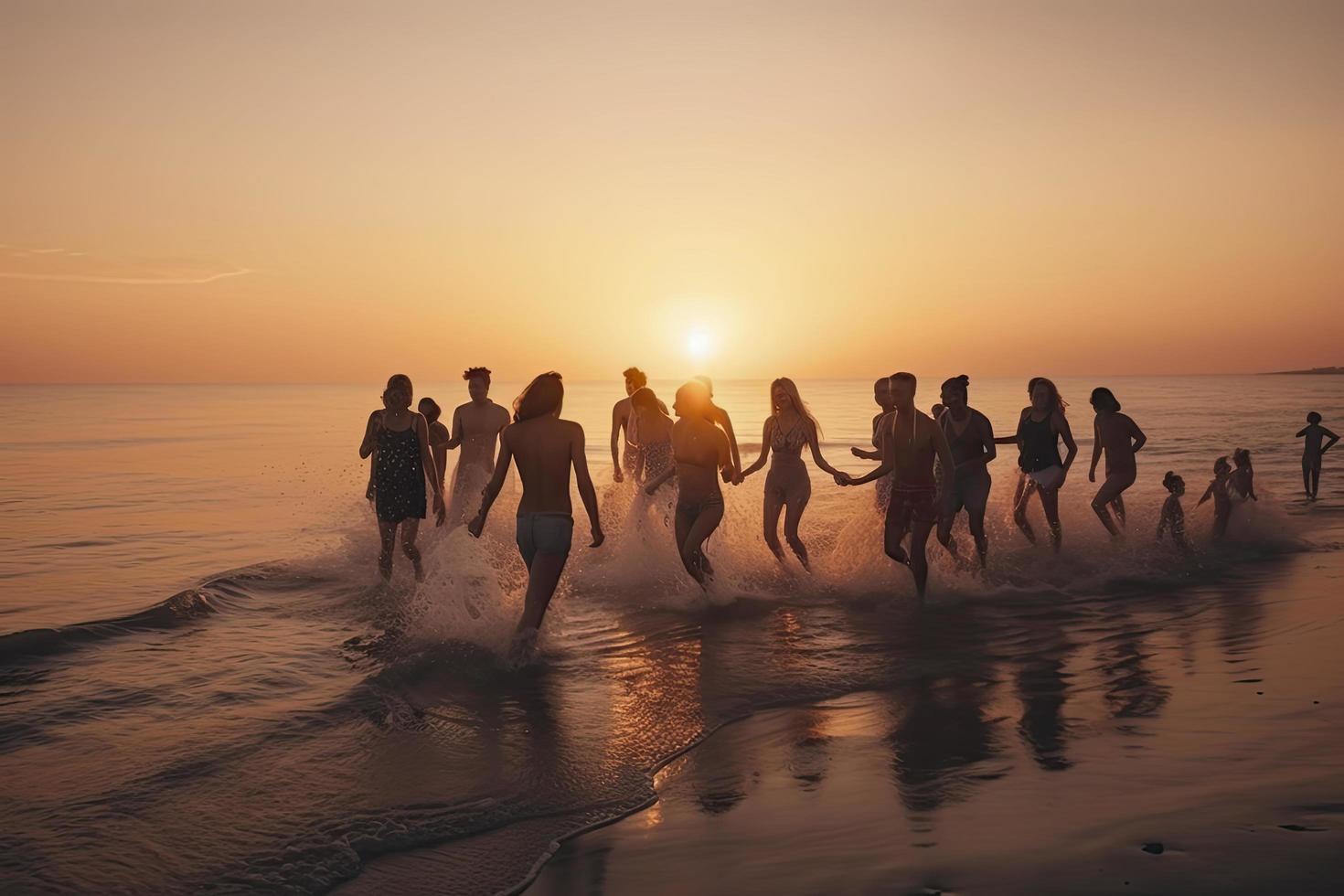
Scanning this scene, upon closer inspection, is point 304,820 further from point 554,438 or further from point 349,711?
point 554,438

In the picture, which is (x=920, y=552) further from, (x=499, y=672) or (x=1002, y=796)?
(x=1002, y=796)

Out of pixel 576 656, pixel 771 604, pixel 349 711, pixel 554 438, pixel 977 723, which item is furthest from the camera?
pixel 771 604

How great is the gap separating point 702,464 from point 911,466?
198 cm

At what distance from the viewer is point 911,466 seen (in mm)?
9070

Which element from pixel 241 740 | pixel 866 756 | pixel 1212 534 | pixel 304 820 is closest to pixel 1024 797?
pixel 866 756

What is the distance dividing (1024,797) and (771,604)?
5493mm

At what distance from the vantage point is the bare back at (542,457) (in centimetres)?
706

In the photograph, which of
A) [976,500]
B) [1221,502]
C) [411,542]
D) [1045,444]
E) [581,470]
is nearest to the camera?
[581,470]

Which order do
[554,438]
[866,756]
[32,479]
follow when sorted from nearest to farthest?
[866,756], [554,438], [32,479]

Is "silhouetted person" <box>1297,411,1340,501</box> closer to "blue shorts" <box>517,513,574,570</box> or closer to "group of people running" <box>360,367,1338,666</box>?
"group of people running" <box>360,367,1338,666</box>

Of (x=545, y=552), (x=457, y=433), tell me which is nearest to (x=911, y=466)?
(x=545, y=552)

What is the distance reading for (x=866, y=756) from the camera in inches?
209

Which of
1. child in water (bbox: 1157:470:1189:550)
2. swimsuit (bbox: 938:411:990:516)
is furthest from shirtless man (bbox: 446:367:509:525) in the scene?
child in water (bbox: 1157:470:1189:550)

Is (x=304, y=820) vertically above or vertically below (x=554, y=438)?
below
